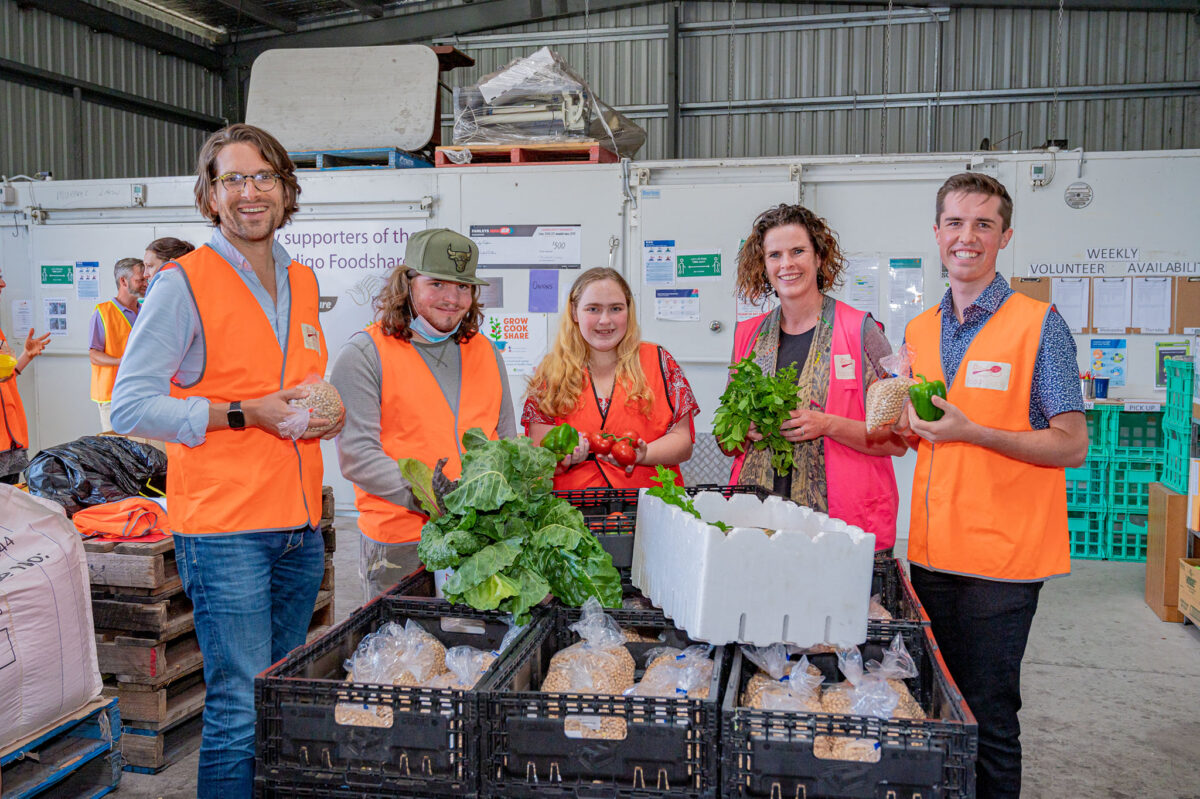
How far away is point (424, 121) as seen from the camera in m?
6.69

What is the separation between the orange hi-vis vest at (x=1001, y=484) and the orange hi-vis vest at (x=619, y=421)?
3.18 ft

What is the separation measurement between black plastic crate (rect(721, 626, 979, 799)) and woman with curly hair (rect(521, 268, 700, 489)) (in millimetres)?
1494

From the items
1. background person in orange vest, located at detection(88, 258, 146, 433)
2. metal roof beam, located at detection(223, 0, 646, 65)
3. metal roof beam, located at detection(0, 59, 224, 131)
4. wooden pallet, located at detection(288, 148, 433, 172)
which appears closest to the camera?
background person in orange vest, located at detection(88, 258, 146, 433)

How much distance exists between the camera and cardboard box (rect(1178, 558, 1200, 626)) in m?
4.70

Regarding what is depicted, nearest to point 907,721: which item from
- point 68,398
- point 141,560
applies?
point 141,560

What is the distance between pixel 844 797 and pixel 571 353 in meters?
1.89

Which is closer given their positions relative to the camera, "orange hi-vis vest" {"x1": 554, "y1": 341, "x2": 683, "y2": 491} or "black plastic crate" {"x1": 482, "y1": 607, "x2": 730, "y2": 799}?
"black plastic crate" {"x1": 482, "y1": 607, "x2": 730, "y2": 799}

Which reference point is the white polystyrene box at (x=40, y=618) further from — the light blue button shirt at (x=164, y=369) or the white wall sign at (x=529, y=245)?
the white wall sign at (x=529, y=245)

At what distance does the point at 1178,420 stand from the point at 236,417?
5249mm

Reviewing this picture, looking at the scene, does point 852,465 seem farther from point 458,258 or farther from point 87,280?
point 87,280

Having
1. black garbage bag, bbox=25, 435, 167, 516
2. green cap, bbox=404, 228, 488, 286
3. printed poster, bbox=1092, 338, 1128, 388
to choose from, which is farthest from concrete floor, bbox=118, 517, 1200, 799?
green cap, bbox=404, 228, 488, 286

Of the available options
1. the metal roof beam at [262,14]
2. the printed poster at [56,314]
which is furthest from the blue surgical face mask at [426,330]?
the metal roof beam at [262,14]

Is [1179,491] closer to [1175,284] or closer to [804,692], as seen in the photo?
[1175,284]

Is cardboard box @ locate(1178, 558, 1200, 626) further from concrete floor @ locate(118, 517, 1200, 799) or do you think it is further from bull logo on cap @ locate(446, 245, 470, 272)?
bull logo on cap @ locate(446, 245, 470, 272)
